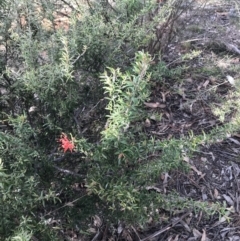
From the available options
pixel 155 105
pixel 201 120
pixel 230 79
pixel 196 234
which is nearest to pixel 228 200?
pixel 196 234

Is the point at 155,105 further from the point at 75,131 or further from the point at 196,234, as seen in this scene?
the point at 75,131

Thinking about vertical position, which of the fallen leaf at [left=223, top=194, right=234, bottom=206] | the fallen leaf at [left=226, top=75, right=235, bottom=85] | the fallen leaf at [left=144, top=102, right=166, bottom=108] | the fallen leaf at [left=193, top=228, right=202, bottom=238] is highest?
the fallen leaf at [left=226, top=75, right=235, bottom=85]

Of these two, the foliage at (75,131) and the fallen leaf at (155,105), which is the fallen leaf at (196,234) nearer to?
the foliage at (75,131)

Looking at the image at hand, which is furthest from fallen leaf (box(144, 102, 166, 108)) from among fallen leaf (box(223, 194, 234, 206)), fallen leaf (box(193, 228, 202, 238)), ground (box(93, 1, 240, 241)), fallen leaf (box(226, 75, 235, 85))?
fallen leaf (box(193, 228, 202, 238))

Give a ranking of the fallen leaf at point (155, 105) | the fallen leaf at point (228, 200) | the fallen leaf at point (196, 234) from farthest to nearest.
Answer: the fallen leaf at point (155, 105), the fallen leaf at point (228, 200), the fallen leaf at point (196, 234)

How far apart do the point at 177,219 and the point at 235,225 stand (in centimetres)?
38

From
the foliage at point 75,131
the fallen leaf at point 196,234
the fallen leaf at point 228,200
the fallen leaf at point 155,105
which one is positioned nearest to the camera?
the foliage at point 75,131

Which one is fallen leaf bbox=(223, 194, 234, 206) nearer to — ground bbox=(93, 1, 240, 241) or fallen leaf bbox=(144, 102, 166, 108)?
ground bbox=(93, 1, 240, 241)

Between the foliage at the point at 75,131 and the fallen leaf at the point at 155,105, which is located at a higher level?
the foliage at the point at 75,131

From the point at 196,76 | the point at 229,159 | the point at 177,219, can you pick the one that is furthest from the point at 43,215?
the point at 196,76

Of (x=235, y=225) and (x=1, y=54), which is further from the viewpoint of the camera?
(x=235, y=225)

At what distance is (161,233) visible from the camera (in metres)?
A: 2.57

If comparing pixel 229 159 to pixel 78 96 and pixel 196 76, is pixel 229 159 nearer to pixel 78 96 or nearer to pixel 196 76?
pixel 196 76

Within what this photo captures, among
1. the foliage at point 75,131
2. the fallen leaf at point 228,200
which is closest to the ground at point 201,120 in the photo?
the fallen leaf at point 228,200
